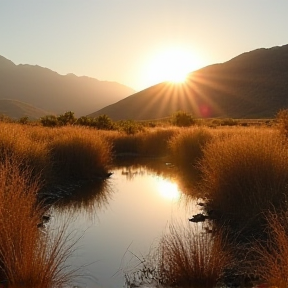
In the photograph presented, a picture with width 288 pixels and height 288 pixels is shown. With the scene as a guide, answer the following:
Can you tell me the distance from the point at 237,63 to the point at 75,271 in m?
135

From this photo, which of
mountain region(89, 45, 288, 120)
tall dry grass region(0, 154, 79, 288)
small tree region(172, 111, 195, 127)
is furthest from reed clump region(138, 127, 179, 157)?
mountain region(89, 45, 288, 120)

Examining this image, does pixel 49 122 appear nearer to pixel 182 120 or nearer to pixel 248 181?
pixel 182 120

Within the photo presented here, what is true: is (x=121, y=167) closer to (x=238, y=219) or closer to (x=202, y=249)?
(x=238, y=219)

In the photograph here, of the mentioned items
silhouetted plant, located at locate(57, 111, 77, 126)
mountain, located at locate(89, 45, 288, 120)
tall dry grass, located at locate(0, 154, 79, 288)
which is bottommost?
tall dry grass, located at locate(0, 154, 79, 288)

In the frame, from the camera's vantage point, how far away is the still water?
8227mm

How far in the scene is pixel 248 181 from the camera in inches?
432

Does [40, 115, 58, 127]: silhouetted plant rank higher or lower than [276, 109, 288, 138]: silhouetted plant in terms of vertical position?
higher

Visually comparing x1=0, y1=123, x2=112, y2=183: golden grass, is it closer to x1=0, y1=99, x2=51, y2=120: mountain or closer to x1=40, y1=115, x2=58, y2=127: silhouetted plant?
x1=40, y1=115, x2=58, y2=127: silhouetted plant

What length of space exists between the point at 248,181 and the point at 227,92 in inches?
4451

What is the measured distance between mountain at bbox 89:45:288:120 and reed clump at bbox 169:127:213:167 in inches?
3020

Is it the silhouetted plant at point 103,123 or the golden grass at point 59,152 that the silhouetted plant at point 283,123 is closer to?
the golden grass at point 59,152

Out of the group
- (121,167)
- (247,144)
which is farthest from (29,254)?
(121,167)

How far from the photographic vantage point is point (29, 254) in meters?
5.86

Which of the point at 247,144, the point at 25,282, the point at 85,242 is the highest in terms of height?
the point at 247,144
